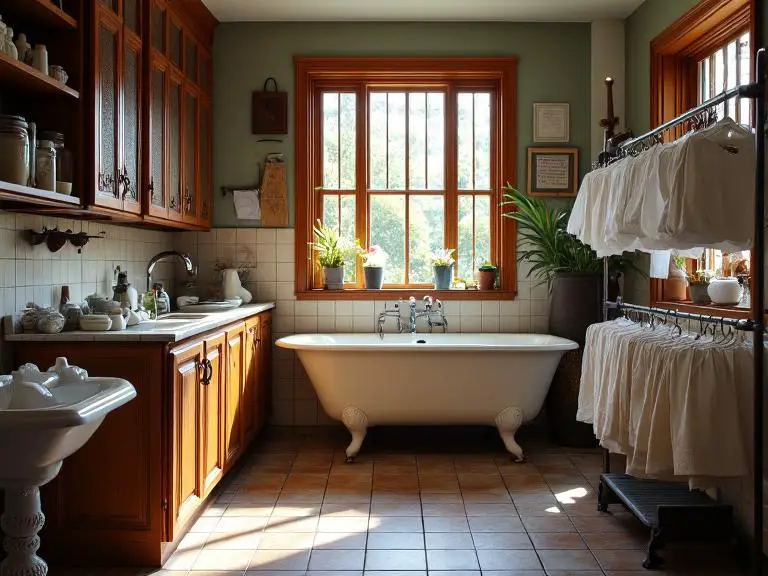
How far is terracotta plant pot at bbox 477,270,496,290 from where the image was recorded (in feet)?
15.8

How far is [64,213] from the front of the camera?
9.46 feet

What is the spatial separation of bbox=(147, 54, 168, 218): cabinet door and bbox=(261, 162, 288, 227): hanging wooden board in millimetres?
1168

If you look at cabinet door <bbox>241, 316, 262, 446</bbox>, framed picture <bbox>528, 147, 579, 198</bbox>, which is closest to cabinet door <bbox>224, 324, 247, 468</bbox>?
cabinet door <bbox>241, 316, 262, 446</bbox>

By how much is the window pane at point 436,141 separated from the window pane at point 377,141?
31 centimetres

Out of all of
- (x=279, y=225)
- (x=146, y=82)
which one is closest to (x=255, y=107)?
(x=279, y=225)

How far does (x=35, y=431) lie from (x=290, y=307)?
313 cm

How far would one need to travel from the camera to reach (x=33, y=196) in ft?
7.36

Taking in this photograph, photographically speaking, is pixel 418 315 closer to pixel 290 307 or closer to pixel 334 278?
pixel 334 278

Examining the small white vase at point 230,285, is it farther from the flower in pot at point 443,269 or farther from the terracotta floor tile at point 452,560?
the terracotta floor tile at point 452,560

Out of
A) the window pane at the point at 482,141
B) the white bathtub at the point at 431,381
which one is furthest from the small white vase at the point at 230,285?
Answer: the window pane at the point at 482,141

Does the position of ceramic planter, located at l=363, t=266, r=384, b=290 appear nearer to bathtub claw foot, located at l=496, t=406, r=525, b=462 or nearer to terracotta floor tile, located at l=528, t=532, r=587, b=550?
→ bathtub claw foot, located at l=496, t=406, r=525, b=462

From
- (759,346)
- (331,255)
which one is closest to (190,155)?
(331,255)

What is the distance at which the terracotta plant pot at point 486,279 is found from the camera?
4809 millimetres

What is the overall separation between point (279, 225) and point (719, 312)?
279cm
